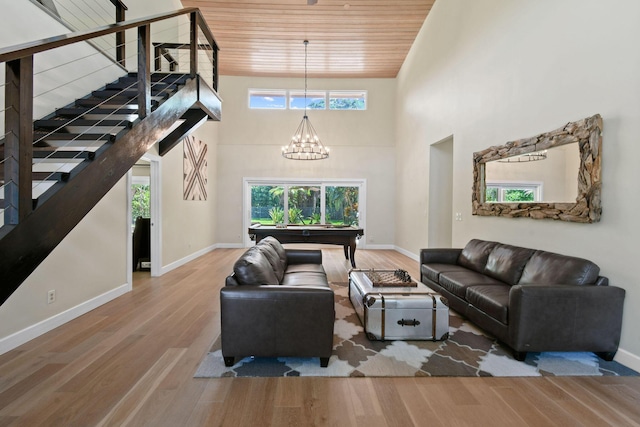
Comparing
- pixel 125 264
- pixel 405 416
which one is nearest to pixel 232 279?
pixel 405 416

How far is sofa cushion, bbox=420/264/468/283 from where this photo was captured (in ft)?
12.6

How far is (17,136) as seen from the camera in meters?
1.62

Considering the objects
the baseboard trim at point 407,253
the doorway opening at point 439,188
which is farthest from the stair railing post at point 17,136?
the baseboard trim at point 407,253

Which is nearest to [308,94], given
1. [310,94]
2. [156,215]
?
[310,94]

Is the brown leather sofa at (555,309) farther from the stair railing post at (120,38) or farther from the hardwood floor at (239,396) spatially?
the stair railing post at (120,38)

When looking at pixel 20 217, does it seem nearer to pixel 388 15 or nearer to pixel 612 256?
pixel 612 256

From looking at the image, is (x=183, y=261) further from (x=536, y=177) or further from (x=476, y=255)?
(x=536, y=177)

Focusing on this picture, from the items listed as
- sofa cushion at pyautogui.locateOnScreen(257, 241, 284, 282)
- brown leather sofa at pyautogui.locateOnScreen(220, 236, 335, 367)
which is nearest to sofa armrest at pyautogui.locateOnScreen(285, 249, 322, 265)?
sofa cushion at pyautogui.locateOnScreen(257, 241, 284, 282)

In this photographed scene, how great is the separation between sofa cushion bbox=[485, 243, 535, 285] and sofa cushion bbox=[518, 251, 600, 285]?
0.07 m

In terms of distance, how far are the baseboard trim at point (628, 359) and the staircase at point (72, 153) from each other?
416 centimetres

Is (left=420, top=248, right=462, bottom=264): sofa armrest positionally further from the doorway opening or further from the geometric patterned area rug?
the doorway opening

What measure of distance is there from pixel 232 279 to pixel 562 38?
12.7 feet

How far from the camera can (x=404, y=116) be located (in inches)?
311

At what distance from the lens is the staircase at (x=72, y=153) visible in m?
1.63
